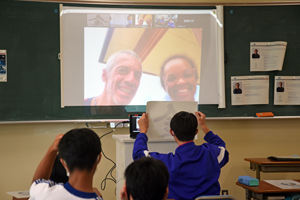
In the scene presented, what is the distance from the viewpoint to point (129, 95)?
3.50m

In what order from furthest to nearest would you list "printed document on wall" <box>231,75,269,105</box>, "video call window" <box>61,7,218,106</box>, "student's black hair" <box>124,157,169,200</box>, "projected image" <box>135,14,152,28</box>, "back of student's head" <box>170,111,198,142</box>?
"printed document on wall" <box>231,75,269,105</box>, "projected image" <box>135,14,152,28</box>, "video call window" <box>61,7,218,106</box>, "back of student's head" <box>170,111,198,142</box>, "student's black hair" <box>124,157,169,200</box>

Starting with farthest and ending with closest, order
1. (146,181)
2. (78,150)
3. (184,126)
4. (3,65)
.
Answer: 1. (3,65)
2. (184,126)
3. (78,150)
4. (146,181)

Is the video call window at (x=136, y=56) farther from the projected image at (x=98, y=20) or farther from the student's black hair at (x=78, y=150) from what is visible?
the student's black hair at (x=78, y=150)

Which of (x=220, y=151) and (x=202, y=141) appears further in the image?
(x=202, y=141)

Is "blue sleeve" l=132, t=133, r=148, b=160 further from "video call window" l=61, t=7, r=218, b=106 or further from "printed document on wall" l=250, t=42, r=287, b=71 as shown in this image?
"printed document on wall" l=250, t=42, r=287, b=71


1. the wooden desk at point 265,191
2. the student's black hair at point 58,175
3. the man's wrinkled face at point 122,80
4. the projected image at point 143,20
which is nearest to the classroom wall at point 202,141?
the man's wrinkled face at point 122,80

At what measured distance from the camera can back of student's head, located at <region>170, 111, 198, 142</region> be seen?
194cm

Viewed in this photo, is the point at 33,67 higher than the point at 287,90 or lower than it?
higher

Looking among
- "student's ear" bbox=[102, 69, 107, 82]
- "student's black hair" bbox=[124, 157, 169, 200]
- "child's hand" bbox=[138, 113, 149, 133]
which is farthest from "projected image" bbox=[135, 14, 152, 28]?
"student's black hair" bbox=[124, 157, 169, 200]

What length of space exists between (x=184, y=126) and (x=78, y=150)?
2.85ft

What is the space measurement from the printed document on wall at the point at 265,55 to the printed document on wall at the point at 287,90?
181mm

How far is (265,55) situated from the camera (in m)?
3.72

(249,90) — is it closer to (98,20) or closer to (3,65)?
(98,20)

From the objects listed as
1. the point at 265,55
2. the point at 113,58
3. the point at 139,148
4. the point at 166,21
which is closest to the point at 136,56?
the point at 113,58
